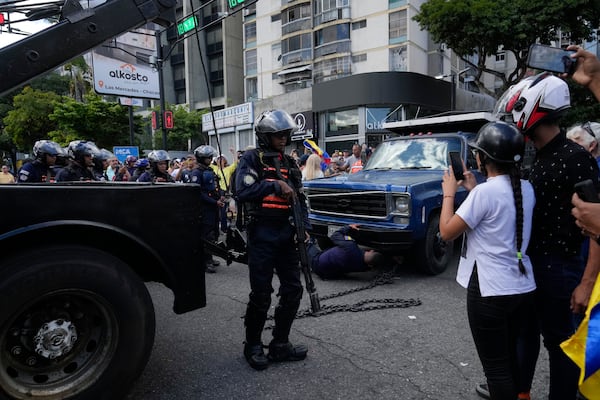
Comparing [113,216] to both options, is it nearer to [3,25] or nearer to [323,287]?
[3,25]

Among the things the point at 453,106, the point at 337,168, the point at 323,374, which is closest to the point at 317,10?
the point at 453,106

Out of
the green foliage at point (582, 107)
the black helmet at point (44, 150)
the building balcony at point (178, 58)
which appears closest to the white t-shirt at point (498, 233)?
the black helmet at point (44, 150)

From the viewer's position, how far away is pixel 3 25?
3.04 metres

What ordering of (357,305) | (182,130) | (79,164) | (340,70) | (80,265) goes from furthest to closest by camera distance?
(182,130) → (340,70) → (79,164) → (357,305) → (80,265)

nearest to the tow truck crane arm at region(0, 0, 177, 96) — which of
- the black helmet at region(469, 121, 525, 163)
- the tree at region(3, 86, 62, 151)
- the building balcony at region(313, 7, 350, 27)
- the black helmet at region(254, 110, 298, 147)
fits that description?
the black helmet at region(254, 110, 298, 147)

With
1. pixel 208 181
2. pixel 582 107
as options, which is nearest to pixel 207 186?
pixel 208 181

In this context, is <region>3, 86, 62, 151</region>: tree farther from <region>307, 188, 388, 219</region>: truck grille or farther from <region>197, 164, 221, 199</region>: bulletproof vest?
<region>307, 188, 388, 219</region>: truck grille

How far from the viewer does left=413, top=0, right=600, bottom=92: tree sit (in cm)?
1535

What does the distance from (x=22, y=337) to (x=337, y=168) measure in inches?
414

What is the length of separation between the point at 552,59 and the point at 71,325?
287cm

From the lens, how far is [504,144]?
213 centimetres

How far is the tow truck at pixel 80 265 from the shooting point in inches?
88.0

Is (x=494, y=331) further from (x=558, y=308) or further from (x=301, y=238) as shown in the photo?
(x=301, y=238)

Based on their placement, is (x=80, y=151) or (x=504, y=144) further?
(x=80, y=151)
